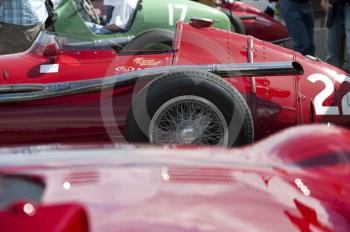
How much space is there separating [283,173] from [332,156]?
0.22 meters

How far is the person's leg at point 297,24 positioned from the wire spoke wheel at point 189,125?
3541 millimetres

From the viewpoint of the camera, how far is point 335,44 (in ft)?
22.9

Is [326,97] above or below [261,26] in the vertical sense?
above

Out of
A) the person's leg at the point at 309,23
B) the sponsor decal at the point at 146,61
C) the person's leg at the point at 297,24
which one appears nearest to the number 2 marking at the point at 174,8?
the person's leg at the point at 297,24

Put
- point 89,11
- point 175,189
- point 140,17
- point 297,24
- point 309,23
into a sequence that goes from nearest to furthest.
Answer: point 175,189
point 140,17
point 89,11
point 297,24
point 309,23

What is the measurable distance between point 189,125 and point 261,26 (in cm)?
517

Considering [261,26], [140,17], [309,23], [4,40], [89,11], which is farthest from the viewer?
[261,26]

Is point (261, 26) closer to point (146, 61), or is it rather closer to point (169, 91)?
point (146, 61)

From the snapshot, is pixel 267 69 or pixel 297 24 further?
pixel 297 24

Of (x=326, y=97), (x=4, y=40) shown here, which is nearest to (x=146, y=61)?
(x=326, y=97)

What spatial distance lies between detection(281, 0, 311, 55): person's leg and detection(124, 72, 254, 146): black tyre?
353 centimetres

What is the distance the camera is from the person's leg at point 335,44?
688cm

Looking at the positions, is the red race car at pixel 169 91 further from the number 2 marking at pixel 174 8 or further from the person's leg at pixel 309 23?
the person's leg at pixel 309 23

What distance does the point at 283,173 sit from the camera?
1744 mm
